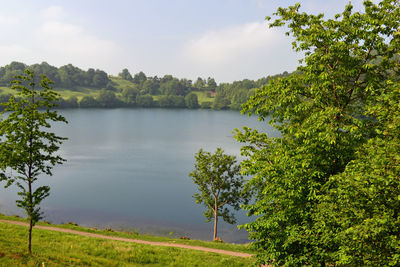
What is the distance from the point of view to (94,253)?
20172 mm

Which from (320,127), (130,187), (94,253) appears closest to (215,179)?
(94,253)

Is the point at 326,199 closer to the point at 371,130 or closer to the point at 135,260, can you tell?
the point at 371,130

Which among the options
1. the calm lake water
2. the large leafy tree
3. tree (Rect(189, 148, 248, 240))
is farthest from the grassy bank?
the calm lake water

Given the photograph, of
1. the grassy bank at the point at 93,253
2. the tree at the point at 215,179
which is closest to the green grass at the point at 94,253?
the grassy bank at the point at 93,253

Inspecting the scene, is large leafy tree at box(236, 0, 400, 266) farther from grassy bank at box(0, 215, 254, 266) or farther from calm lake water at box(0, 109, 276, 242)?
calm lake water at box(0, 109, 276, 242)

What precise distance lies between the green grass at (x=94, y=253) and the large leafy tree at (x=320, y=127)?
813cm

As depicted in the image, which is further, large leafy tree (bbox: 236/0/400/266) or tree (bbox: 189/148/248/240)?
tree (bbox: 189/148/248/240)

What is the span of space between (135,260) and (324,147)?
1529 centimetres

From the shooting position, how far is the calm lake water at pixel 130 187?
42.9 m

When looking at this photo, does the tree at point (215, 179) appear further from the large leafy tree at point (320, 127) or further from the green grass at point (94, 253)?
the large leafy tree at point (320, 127)

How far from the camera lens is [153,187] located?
57594 millimetres

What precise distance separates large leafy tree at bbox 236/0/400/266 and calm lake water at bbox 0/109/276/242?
88.6 ft

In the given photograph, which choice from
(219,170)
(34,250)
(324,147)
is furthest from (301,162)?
(219,170)

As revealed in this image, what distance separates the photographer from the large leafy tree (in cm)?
1231
